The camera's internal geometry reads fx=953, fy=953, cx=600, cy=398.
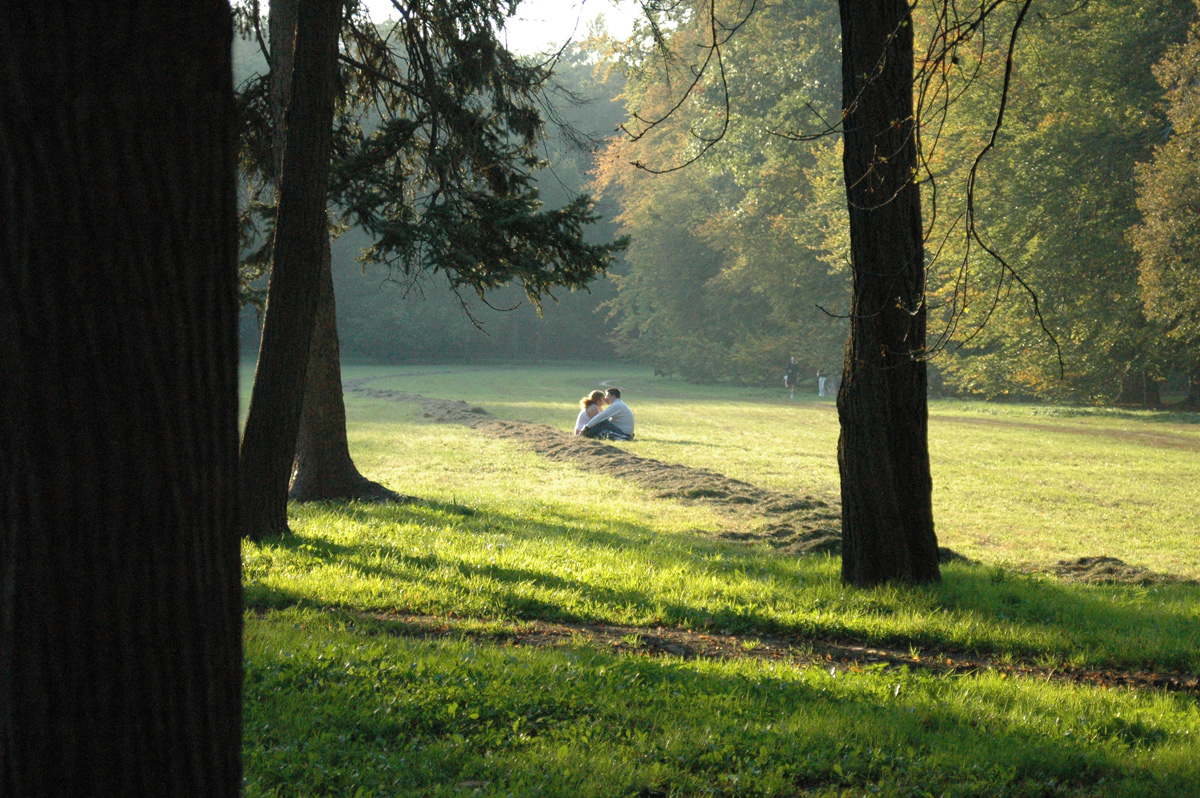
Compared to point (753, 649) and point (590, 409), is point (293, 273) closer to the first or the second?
point (753, 649)

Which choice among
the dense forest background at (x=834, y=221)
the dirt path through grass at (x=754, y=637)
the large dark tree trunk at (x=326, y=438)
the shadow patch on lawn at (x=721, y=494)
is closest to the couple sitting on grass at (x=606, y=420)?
the shadow patch on lawn at (x=721, y=494)

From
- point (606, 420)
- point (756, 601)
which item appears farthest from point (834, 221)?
point (756, 601)

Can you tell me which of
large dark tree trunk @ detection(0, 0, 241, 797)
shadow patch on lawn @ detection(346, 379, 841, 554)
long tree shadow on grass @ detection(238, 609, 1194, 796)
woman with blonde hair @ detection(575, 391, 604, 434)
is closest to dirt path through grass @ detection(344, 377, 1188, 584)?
shadow patch on lawn @ detection(346, 379, 841, 554)

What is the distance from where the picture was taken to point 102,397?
2.09 m

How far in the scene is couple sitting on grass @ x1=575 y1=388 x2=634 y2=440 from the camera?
69.0 ft

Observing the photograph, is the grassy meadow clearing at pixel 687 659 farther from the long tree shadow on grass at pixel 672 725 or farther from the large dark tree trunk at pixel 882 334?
the large dark tree trunk at pixel 882 334

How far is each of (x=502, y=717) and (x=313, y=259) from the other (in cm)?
524

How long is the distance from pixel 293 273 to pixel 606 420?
1327 centimetres

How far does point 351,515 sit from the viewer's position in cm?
1016

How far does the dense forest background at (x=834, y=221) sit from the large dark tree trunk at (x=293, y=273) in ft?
10.8

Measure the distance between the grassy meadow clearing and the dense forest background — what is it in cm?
219

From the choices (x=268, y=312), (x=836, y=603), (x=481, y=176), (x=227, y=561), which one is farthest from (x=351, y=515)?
(x=227, y=561)

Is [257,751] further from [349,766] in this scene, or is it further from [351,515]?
[351,515]

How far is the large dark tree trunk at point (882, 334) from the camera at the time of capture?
22.7ft
